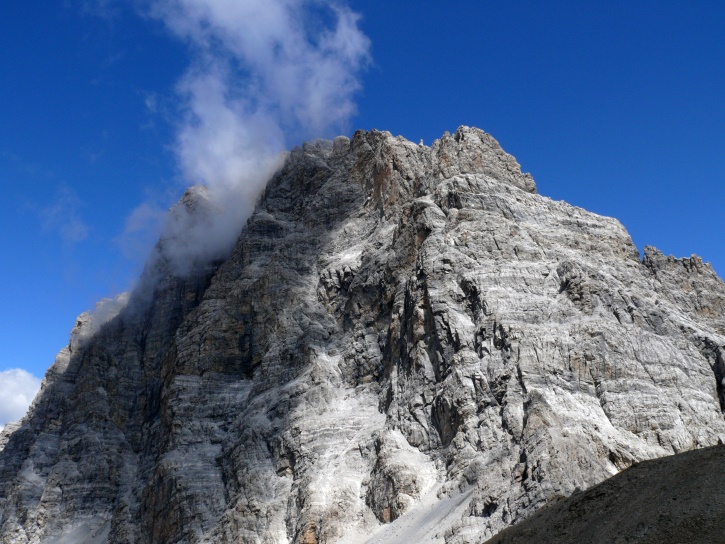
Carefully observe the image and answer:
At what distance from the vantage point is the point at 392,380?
82312 millimetres

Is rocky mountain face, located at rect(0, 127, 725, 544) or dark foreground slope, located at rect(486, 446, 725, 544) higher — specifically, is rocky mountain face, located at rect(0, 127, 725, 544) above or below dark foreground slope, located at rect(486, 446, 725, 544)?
above

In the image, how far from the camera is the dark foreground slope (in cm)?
3453

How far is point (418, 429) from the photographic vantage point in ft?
244

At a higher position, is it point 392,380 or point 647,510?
point 392,380

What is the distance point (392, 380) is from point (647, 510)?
45533mm

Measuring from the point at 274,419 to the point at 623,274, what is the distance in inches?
1628

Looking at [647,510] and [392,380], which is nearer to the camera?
[647,510]

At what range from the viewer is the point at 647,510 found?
38.0 meters

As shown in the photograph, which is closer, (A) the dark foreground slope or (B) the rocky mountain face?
(A) the dark foreground slope

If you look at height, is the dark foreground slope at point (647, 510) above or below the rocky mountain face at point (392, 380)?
below

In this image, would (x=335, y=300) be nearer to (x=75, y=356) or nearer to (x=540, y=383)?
(x=540, y=383)

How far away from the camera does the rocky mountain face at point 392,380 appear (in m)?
65.4

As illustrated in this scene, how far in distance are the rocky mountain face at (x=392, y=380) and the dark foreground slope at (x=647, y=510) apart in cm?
892

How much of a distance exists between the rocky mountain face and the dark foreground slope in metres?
8.92
